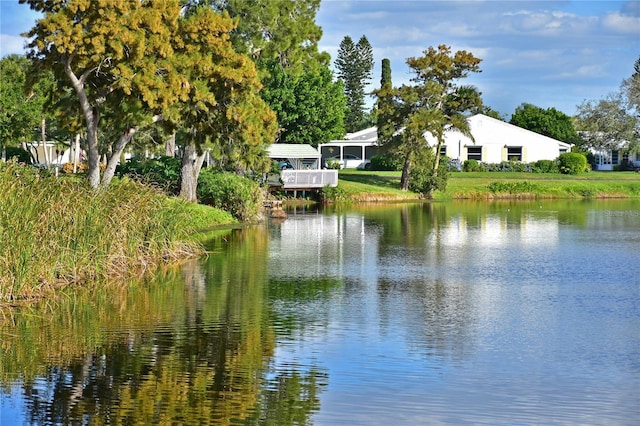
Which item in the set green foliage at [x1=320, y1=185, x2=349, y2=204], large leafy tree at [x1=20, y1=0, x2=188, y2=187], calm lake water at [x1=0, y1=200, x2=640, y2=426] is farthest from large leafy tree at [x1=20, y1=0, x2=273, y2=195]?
green foliage at [x1=320, y1=185, x2=349, y2=204]

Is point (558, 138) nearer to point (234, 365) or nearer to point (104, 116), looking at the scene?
point (104, 116)

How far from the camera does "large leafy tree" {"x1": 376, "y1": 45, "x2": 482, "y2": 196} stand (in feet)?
229

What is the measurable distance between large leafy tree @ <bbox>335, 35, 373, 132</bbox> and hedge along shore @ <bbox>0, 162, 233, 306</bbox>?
99.7 metres

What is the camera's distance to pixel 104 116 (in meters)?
37.6

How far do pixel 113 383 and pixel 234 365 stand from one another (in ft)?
6.76

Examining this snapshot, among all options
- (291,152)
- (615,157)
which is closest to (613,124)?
(615,157)

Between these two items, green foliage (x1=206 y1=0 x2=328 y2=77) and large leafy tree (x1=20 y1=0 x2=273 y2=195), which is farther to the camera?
green foliage (x1=206 y1=0 x2=328 y2=77)

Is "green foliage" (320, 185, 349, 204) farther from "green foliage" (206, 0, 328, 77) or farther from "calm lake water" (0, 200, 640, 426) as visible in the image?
"calm lake water" (0, 200, 640, 426)

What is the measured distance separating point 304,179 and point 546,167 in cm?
3074

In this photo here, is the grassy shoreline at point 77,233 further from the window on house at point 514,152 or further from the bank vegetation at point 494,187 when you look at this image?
the window on house at point 514,152

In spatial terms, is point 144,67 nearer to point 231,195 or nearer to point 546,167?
point 231,195

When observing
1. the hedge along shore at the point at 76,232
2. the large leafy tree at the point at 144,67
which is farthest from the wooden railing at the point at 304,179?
the hedge along shore at the point at 76,232

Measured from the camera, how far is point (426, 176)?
69688mm

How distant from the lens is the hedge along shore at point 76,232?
20.8m
